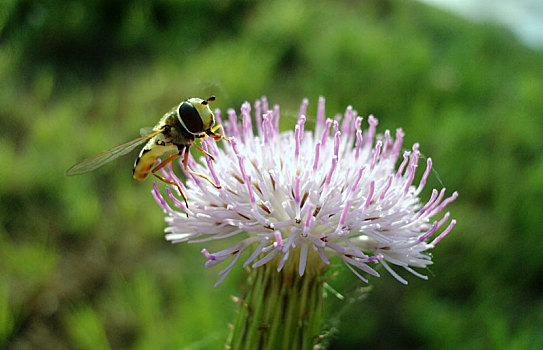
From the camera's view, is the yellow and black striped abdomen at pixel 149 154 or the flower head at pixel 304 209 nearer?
the flower head at pixel 304 209

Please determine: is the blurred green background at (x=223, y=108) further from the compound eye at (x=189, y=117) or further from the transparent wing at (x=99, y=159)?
the transparent wing at (x=99, y=159)

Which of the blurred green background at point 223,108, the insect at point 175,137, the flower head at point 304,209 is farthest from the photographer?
the blurred green background at point 223,108

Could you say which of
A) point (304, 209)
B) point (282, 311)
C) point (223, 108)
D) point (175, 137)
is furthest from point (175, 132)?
point (223, 108)

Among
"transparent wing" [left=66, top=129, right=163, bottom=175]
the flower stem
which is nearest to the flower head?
the flower stem

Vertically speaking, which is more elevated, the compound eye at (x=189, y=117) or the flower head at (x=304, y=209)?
the compound eye at (x=189, y=117)

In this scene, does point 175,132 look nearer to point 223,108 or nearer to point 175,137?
point 175,137

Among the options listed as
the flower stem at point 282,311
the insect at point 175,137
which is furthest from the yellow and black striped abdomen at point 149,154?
the flower stem at point 282,311
